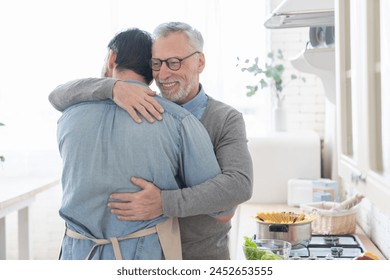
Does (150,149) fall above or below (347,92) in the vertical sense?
below

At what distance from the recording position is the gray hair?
1337mm

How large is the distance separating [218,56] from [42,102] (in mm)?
1144

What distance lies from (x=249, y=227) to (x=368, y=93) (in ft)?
4.21

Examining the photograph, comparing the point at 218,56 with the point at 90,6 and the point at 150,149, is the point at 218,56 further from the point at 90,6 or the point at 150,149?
the point at 150,149

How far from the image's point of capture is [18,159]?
12.1 ft

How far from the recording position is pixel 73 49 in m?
3.63

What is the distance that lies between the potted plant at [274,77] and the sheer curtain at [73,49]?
11 cm

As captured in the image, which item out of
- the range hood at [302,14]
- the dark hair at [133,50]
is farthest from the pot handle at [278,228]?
the dark hair at [133,50]

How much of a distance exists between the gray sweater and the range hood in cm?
32

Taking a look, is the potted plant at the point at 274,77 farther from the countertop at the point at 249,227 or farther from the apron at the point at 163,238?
the apron at the point at 163,238

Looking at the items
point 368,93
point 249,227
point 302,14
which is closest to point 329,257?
point 249,227

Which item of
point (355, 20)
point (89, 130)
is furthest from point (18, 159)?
point (355, 20)

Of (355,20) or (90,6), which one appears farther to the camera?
(90,6)

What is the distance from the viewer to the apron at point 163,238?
124 cm
